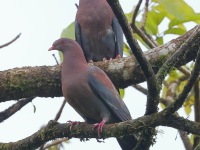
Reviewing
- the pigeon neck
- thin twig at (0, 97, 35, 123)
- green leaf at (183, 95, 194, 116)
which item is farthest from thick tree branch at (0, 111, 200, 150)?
green leaf at (183, 95, 194, 116)

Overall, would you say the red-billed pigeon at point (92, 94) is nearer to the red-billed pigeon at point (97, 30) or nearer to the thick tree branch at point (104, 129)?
the thick tree branch at point (104, 129)

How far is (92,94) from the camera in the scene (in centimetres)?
450

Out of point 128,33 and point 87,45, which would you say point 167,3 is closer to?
point 128,33

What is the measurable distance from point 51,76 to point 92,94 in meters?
0.42

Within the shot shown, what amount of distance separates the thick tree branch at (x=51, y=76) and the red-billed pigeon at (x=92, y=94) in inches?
5.7

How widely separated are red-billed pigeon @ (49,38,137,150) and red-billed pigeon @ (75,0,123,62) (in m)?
1.40

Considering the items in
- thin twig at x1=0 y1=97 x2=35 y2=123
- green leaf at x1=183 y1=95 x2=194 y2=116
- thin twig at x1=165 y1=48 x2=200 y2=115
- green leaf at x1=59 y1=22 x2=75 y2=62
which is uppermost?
thin twig at x1=165 y1=48 x2=200 y2=115

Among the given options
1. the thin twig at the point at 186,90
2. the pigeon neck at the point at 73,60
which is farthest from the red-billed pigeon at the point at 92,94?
the thin twig at the point at 186,90

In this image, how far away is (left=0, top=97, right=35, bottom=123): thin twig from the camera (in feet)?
15.2

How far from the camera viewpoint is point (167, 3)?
420 cm

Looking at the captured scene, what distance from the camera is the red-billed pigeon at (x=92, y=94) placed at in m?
4.41

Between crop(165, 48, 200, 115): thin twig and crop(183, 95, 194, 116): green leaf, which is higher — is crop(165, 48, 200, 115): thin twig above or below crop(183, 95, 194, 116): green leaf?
above

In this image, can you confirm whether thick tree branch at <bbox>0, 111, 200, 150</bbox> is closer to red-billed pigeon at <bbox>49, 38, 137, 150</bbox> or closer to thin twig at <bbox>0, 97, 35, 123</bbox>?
red-billed pigeon at <bbox>49, 38, 137, 150</bbox>

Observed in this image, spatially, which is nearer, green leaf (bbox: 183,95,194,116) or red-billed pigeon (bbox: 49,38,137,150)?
red-billed pigeon (bbox: 49,38,137,150)
